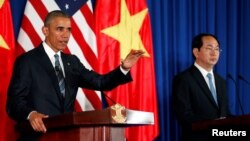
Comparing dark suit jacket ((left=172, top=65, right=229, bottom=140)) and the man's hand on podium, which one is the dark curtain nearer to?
dark suit jacket ((left=172, top=65, right=229, bottom=140))

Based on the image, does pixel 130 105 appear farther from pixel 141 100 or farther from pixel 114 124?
pixel 114 124

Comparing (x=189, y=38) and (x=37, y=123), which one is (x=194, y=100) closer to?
(x=189, y=38)

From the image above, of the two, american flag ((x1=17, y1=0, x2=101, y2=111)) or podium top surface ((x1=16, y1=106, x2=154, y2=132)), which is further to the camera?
american flag ((x1=17, y1=0, x2=101, y2=111))

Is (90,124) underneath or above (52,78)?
underneath

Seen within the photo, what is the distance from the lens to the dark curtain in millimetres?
4906

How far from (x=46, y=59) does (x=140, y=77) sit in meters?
1.59

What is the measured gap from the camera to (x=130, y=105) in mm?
4566

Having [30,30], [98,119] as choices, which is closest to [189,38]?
[30,30]

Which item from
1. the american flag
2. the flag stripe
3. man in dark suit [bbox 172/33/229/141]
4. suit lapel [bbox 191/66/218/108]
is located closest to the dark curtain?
man in dark suit [bbox 172/33/229/141]

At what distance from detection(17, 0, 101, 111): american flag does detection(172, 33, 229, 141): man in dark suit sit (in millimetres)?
713

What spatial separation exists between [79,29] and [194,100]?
114 cm

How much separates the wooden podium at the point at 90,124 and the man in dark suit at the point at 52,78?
329 millimetres

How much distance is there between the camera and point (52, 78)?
3057 millimetres

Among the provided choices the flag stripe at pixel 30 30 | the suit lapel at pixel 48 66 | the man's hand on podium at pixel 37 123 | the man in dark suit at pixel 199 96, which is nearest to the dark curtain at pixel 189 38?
the man in dark suit at pixel 199 96
